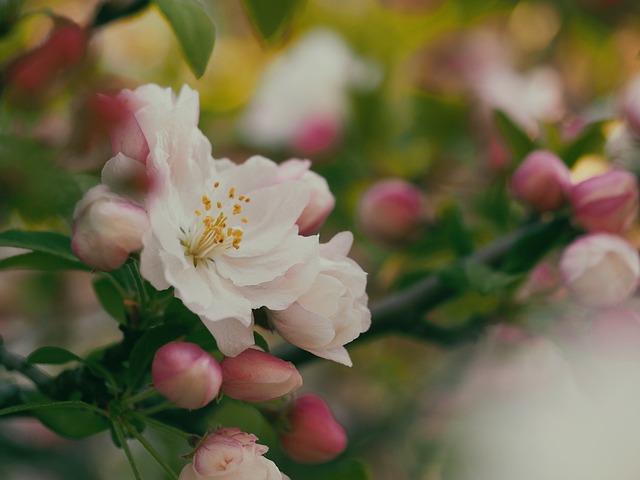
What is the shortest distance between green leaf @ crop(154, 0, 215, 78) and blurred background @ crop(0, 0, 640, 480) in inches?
7.9

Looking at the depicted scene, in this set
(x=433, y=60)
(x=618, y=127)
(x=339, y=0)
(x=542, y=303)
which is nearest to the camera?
(x=542, y=303)

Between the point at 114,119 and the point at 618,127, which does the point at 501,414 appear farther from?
the point at 114,119

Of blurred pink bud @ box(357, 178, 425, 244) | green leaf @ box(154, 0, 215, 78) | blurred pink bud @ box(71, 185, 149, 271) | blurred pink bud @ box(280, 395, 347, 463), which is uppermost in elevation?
green leaf @ box(154, 0, 215, 78)

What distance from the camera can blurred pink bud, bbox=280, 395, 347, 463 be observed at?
2.13 ft

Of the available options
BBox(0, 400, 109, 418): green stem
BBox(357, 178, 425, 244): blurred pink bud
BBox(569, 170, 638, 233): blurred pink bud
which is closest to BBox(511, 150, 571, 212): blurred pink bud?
BBox(569, 170, 638, 233): blurred pink bud

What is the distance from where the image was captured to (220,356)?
0.71 m

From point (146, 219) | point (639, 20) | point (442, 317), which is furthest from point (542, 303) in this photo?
point (639, 20)

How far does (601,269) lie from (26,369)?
1.49 feet

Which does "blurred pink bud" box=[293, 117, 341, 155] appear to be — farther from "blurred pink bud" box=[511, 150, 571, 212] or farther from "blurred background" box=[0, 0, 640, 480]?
"blurred pink bud" box=[511, 150, 571, 212]

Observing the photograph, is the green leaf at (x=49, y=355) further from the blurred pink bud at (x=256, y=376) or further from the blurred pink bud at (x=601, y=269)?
the blurred pink bud at (x=601, y=269)

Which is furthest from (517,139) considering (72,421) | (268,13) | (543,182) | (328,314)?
(72,421)

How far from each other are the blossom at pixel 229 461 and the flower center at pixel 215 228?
123 mm

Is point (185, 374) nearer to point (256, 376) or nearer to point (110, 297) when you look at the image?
point (256, 376)

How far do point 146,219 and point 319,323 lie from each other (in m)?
0.12
